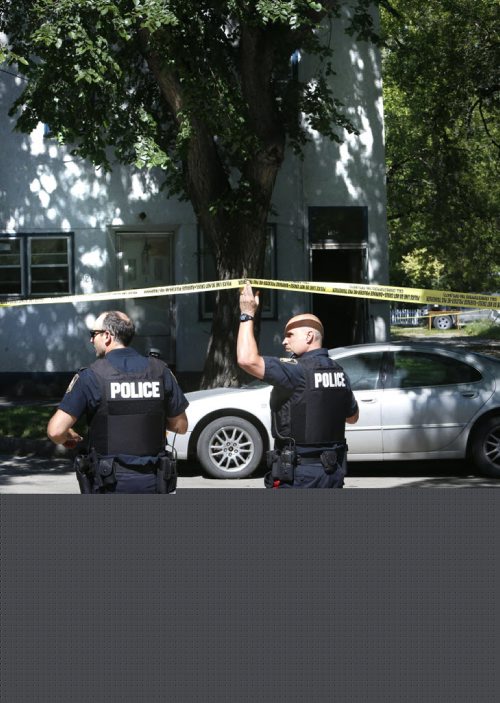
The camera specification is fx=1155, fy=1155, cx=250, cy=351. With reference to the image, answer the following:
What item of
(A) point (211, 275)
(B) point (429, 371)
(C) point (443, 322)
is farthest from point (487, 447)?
(C) point (443, 322)

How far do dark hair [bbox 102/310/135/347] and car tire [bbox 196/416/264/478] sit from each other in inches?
248

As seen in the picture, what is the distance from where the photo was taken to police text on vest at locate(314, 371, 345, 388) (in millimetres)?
6070

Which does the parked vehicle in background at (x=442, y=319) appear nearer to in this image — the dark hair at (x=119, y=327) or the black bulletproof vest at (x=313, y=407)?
the black bulletproof vest at (x=313, y=407)

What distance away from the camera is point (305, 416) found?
605cm

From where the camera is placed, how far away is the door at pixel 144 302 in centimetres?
2100

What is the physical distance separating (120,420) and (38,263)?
15.5 meters

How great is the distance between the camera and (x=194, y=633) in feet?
13.8

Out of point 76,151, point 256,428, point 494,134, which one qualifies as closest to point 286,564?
point 256,428

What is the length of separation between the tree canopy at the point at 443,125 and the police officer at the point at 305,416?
13155mm

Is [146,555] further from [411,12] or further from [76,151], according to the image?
[411,12]

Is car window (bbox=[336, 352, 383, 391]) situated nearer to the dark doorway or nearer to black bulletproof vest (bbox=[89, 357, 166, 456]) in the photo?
black bulletproof vest (bbox=[89, 357, 166, 456])

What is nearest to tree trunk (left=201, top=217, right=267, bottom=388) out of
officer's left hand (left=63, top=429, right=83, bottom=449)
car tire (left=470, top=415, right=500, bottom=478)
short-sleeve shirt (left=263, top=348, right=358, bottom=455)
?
car tire (left=470, top=415, right=500, bottom=478)

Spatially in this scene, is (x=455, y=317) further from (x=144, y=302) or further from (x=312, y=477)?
(x=312, y=477)

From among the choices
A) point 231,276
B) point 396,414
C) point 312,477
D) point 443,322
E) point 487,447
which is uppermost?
point 443,322
